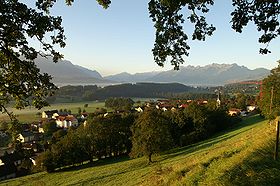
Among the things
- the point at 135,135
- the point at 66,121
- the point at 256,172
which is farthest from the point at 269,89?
the point at 66,121

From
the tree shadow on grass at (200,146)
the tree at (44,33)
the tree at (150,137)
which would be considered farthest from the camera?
the tree at (150,137)

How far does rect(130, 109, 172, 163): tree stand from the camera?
54.4 meters

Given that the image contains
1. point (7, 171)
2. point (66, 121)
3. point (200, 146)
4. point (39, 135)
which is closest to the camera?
point (200, 146)

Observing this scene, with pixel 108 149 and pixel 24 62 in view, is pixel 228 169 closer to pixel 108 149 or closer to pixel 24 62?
pixel 24 62

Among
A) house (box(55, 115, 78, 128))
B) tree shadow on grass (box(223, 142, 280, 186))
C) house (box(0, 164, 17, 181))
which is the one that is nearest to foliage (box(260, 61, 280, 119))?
tree shadow on grass (box(223, 142, 280, 186))

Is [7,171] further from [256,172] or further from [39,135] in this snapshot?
[256,172]

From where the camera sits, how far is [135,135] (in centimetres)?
5856

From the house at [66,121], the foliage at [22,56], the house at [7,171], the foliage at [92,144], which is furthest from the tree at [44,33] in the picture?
the house at [66,121]

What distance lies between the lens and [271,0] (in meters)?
10.3

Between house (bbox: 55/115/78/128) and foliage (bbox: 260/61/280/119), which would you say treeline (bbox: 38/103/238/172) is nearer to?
foliage (bbox: 260/61/280/119)

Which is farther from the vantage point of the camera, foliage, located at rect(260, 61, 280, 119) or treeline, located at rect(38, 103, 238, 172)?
treeline, located at rect(38, 103, 238, 172)

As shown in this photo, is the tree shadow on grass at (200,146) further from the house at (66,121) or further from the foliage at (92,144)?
the house at (66,121)

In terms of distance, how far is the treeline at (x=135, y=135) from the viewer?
186 ft

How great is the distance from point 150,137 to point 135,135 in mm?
3616
